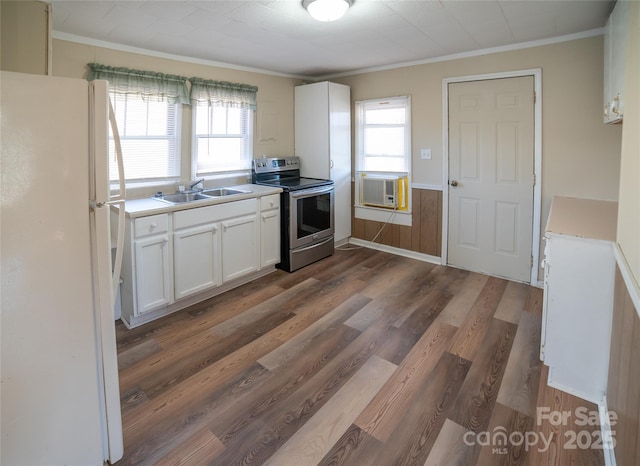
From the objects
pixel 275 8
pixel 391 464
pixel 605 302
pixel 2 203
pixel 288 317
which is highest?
pixel 275 8

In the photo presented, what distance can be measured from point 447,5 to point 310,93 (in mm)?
2396

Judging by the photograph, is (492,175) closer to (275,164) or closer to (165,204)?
(275,164)

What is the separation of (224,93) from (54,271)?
303 centimetres

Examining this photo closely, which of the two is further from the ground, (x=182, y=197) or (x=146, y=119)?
(x=146, y=119)

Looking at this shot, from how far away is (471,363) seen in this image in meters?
2.38

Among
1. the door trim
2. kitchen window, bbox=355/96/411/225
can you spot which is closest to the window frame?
kitchen window, bbox=355/96/411/225

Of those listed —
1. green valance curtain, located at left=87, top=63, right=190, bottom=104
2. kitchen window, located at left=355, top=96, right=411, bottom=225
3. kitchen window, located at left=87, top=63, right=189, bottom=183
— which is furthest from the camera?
kitchen window, located at left=355, top=96, right=411, bottom=225

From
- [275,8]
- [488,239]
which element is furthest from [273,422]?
[488,239]

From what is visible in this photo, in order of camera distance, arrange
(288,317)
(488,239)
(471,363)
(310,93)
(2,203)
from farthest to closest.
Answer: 1. (310,93)
2. (488,239)
3. (288,317)
4. (471,363)
5. (2,203)

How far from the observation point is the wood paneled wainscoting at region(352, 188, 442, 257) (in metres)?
4.25

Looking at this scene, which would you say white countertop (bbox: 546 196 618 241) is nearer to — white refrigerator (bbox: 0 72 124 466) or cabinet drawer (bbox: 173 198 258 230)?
white refrigerator (bbox: 0 72 124 466)

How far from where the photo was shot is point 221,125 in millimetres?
3982

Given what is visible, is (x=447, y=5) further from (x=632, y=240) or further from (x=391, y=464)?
(x=391, y=464)

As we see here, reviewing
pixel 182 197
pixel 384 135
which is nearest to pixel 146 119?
pixel 182 197
